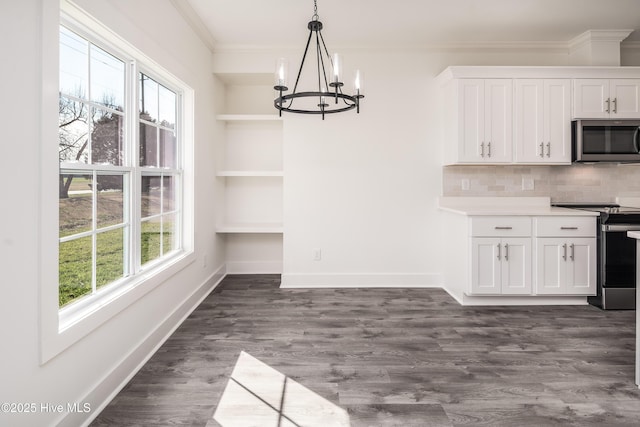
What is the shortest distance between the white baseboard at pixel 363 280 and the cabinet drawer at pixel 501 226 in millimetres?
931

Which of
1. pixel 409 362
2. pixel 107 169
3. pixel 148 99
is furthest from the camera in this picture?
pixel 148 99

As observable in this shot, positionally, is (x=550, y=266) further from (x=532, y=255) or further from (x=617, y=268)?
(x=617, y=268)

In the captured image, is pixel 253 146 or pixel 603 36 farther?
pixel 253 146

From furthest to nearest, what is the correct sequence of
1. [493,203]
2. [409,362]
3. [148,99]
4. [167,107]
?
[493,203], [167,107], [148,99], [409,362]

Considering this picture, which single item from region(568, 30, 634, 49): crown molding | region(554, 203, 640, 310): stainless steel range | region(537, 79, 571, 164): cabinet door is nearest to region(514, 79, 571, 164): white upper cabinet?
Result: region(537, 79, 571, 164): cabinet door

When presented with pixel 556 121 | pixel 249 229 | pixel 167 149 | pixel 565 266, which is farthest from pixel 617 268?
pixel 167 149

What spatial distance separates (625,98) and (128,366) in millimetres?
4894

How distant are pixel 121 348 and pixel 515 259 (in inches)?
128

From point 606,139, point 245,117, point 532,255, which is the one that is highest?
point 245,117

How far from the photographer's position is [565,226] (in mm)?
3477

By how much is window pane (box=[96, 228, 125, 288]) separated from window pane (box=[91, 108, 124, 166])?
434 mm

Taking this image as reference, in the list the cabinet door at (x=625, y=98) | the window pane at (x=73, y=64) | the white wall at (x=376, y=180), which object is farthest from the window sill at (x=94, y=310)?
the cabinet door at (x=625, y=98)

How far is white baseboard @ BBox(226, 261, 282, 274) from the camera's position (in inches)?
186

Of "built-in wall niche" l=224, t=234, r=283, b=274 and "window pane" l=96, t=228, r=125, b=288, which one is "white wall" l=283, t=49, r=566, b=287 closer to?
"built-in wall niche" l=224, t=234, r=283, b=274
